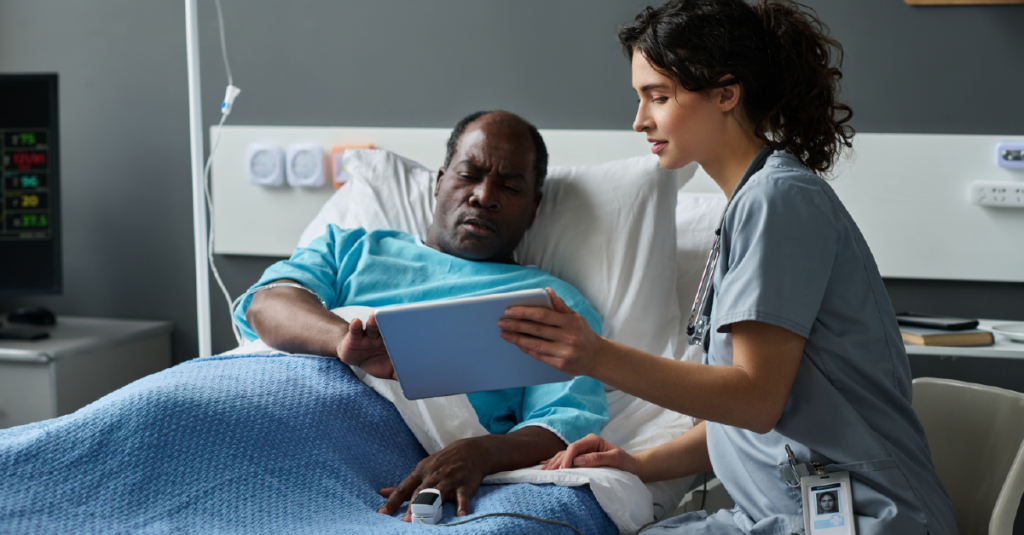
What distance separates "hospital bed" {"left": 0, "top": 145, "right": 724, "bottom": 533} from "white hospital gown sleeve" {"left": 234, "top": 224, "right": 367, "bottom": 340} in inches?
5.8

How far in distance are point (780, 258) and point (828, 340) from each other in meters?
0.13

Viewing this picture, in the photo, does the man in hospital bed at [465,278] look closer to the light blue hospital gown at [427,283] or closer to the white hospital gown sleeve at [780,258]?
the light blue hospital gown at [427,283]

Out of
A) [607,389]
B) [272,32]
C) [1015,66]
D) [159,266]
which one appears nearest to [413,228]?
[607,389]

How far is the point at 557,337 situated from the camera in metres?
0.87

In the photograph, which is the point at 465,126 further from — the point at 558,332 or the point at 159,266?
the point at 159,266

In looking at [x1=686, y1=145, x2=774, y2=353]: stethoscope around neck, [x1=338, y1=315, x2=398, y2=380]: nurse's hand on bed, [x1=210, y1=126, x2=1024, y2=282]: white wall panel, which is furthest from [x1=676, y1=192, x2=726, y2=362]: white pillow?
[x1=338, y1=315, x2=398, y2=380]: nurse's hand on bed

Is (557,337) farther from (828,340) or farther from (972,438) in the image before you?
(972,438)

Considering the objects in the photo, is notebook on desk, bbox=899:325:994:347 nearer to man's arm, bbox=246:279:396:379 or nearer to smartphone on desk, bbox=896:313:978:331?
smartphone on desk, bbox=896:313:978:331

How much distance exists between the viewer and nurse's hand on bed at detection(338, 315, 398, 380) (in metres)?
1.22

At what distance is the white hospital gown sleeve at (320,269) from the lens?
150cm

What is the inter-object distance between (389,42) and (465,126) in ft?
2.11

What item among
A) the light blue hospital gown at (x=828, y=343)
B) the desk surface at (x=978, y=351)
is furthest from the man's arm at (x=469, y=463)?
the desk surface at (x=978, y=351)

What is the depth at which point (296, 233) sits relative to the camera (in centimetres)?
226

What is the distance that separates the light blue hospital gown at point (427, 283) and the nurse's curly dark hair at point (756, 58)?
571mm
